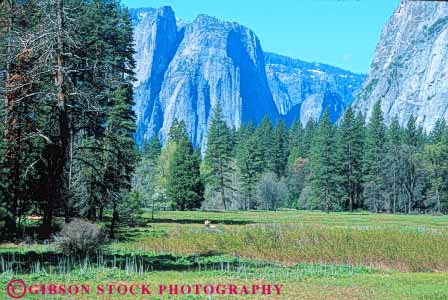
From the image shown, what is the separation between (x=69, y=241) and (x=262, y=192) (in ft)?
232

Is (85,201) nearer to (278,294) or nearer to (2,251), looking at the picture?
(2,251)

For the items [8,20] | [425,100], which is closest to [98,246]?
[8,20]

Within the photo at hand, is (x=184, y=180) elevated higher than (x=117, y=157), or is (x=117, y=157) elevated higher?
(x=184, y=180)

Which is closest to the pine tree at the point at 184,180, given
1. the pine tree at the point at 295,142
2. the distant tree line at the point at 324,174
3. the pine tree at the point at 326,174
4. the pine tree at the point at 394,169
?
the distant tree line at the point at 324,174

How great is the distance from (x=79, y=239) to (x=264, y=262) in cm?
850

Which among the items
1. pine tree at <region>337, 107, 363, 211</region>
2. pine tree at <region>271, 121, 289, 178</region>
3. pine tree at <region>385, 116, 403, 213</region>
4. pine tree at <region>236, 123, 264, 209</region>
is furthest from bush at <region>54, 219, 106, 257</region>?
pine tree at <region>271, 121, 289, 178</region>

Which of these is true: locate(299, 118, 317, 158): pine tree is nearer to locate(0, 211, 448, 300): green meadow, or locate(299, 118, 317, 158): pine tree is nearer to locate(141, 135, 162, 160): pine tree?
locate(141, 135, 162, 160): pine tree

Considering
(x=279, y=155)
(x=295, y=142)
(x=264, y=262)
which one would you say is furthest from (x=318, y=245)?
(x=295, y=142)

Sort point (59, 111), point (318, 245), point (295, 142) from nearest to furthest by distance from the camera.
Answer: point (59, 111), point (318, 245), point (295, 142)

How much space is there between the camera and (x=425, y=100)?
633ft

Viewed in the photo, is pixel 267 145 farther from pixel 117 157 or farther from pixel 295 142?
pixel 117 157

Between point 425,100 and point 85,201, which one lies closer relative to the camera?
point 85,201

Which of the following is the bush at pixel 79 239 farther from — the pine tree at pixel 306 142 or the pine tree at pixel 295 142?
the pine tree at pixel 295 142

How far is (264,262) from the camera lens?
23891mm
